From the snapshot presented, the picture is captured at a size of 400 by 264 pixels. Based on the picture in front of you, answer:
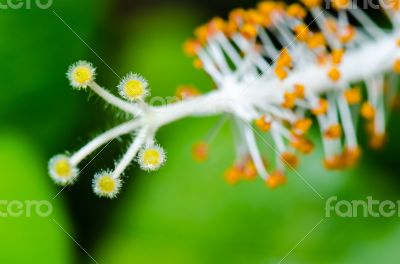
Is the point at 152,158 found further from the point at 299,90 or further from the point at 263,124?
the point at 299,90

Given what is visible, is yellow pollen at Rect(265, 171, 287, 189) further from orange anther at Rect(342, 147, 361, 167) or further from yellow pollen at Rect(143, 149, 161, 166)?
yellow pollen at Rect(143, 149, 161, 166)

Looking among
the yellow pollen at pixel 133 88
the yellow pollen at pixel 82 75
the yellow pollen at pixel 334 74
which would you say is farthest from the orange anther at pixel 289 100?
the yellow pollen at pixel 82 75

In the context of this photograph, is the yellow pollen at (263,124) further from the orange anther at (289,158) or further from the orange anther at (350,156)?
the orange anther at (350,156)

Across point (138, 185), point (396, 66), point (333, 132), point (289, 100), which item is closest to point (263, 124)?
point (289, 100)

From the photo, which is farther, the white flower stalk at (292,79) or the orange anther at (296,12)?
the orange anther at (296,12)

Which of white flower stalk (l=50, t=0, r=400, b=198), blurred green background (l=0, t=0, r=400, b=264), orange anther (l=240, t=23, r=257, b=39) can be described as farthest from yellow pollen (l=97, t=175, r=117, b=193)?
orange anther (l=240, t=23, r=257, b=39)

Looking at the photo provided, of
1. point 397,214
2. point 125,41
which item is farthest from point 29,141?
point 397,214
